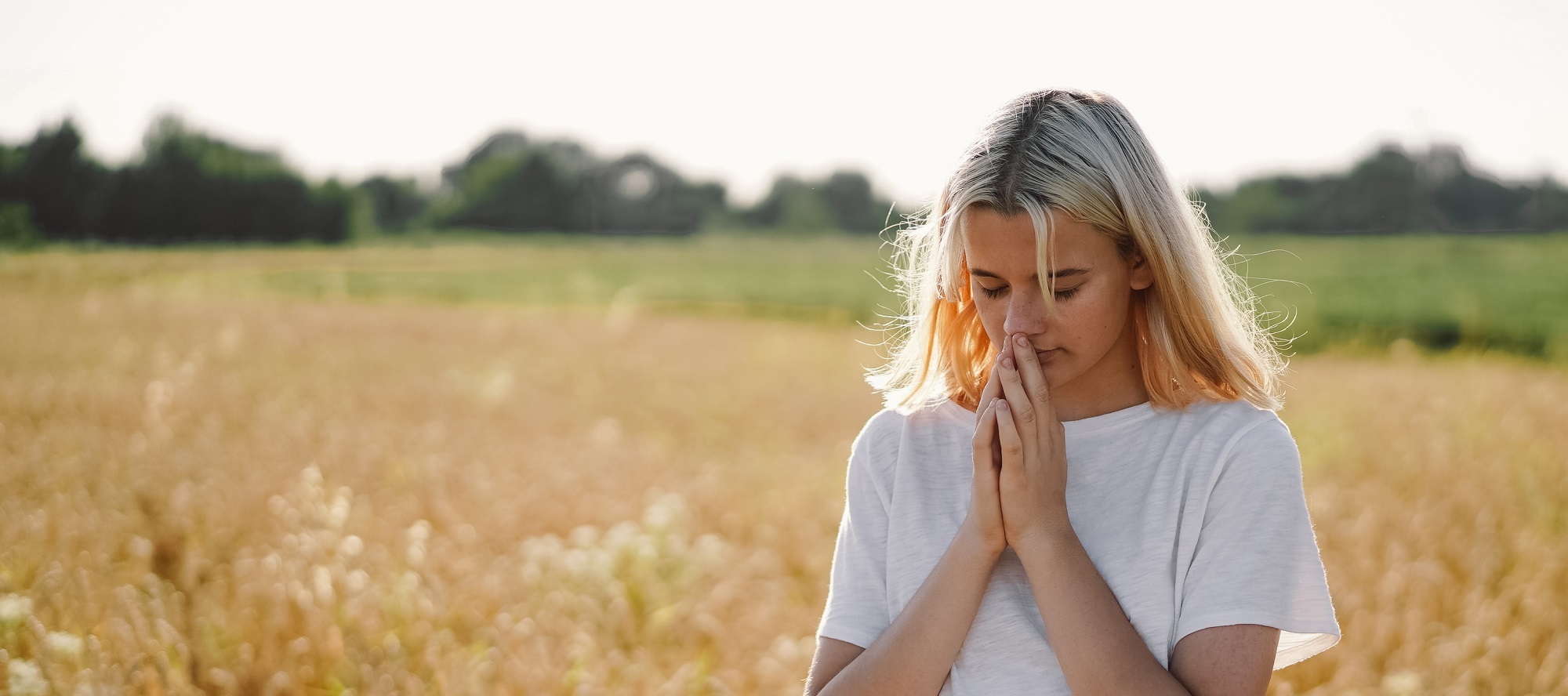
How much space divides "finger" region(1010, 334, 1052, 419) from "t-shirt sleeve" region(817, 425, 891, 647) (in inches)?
13.5

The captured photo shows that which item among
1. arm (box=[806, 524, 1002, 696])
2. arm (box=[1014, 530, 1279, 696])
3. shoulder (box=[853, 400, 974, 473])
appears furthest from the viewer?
shoulder (box=[853, 400, 974, 473])

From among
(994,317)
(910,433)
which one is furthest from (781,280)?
(994,317)

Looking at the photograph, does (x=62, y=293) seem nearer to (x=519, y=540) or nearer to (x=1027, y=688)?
(x=519, y=540)

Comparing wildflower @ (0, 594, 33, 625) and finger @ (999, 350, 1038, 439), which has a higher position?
finger @ (999, 350, 1038, 439)

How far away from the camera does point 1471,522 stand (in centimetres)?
550

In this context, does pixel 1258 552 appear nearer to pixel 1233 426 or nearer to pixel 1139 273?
pixel 1233 426

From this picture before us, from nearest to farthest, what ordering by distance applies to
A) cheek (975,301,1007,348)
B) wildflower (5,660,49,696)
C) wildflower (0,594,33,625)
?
cheek (975,301,1007,348)
wildflower (5,660,49,696)
wildflower (0,594,33,625)

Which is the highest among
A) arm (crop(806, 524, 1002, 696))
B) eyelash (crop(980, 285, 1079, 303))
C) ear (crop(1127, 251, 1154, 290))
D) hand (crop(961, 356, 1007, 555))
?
ear (crop(1127, 251, 1154, 290))

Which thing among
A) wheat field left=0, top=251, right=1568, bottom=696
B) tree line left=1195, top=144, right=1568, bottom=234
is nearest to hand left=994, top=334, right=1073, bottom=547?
wheat field left=0, top=251, right=1568, bottom=696

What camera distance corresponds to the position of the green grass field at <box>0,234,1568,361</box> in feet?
64.7

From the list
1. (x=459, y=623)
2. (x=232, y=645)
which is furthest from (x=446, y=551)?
(x=232, y=645)

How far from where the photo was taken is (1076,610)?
1.55 meters

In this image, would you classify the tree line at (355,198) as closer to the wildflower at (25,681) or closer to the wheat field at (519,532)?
the wheat field at (519,532)

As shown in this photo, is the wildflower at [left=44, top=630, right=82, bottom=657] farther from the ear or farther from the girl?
the ear
